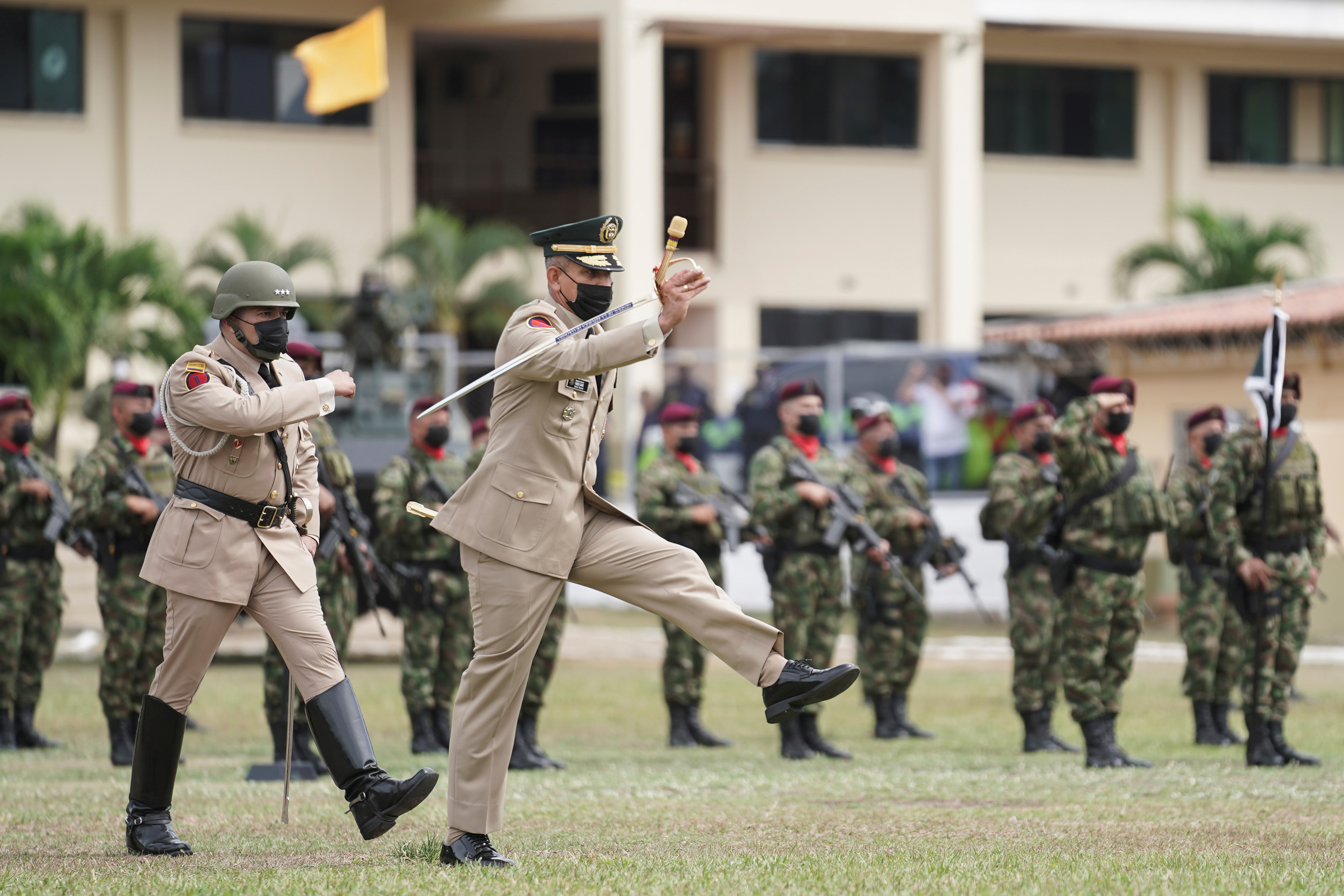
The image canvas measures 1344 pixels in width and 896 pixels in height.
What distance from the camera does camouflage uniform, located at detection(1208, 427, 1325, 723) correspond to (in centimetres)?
1014

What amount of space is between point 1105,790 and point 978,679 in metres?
7.36

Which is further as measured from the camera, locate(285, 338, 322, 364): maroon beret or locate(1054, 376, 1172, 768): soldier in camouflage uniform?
locate(285, 338, 322, 364): maroon beret

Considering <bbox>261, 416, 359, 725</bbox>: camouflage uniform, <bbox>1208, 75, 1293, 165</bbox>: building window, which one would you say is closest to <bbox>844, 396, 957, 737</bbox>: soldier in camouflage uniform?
<bbox>261, 416, 359, 725</bbox>: camouflage uniform

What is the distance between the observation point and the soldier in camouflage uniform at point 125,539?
10648mm

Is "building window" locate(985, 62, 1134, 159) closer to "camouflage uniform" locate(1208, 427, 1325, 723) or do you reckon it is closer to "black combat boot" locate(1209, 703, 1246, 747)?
"black combat boot" locate(1209, 703, 1246, 747)

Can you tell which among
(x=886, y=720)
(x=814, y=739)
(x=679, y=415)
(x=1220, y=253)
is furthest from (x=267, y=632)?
(x=1220, y=253)

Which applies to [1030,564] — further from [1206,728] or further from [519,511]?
[519,511]

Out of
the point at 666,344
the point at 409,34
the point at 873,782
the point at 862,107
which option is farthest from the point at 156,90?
the point at 873,782

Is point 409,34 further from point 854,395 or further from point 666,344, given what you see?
point 854,395

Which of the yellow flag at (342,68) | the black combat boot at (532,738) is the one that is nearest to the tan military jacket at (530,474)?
the black combat boot at (532,738)

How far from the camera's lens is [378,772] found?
6508mm

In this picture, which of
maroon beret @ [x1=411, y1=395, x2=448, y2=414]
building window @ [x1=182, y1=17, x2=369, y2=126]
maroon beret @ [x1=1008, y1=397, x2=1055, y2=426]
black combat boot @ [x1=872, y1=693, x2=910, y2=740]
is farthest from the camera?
building window @ [x1=182, y1=17, x2=369, y2=126]

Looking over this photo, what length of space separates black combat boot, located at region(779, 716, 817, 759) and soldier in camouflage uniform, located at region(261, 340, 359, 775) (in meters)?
2.53

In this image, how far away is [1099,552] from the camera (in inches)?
392
